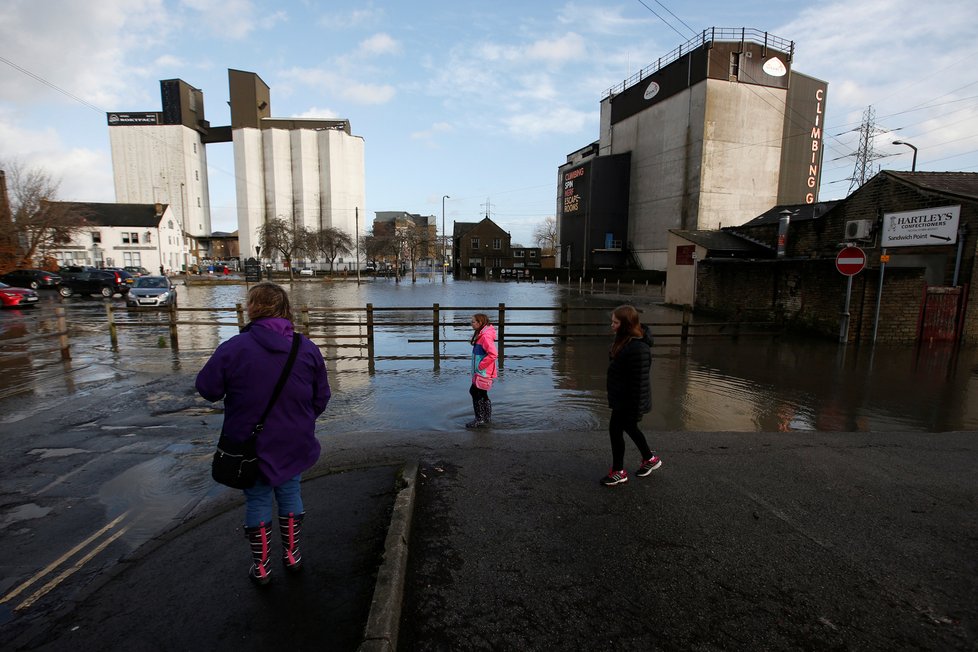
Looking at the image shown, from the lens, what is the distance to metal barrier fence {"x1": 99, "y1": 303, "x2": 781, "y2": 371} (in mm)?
11422

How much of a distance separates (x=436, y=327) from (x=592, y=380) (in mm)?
4019

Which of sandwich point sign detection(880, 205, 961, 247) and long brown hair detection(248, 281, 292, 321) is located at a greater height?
sandwich point sign detection(880, 205, 961, 247)

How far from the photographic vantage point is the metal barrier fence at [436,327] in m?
11.4

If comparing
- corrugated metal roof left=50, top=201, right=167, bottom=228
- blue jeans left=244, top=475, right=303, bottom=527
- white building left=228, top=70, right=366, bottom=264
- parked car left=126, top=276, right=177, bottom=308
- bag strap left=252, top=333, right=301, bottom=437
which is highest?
white building left=228, top=70, right=366, bottom=264

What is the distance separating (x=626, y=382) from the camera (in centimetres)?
423

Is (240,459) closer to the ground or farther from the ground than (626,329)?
closer to the ground

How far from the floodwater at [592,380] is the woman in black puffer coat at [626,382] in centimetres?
227

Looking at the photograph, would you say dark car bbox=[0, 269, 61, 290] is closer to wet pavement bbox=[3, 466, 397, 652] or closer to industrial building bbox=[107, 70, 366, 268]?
wet pavement bbox=[3, 466, 397, 652]

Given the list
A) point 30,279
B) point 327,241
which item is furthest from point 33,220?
point 327,241

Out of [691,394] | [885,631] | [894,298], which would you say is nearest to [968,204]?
[894,298]

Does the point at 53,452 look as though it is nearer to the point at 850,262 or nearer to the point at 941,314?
the point at 850,262

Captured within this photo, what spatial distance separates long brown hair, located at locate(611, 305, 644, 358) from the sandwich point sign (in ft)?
45.0

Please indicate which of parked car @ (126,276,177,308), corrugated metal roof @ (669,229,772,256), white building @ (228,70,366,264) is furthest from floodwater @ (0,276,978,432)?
white building @ (228,70,366,264)

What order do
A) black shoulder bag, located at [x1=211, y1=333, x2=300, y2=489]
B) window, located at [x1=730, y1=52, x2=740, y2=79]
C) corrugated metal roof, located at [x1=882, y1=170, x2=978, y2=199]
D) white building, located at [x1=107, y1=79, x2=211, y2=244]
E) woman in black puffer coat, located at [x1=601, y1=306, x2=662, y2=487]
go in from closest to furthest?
black shoulder bag, located at [x1=211, y1=333, x2=300, y2=489], woman in black puffer coat, located at [x1=601, y1=306, x2=662, y2=487], corrugated metal roof, located at [x1=882, y1=170, x2=978, y2=199], window, located at [x1=730, y1=52, x2=740, y2=79], white building, located at [x1=107, y1=79, x2=211, y2=244]
